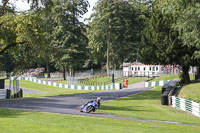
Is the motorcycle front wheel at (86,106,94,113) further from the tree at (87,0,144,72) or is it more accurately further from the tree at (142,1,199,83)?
the tree at (87,0,144,72)

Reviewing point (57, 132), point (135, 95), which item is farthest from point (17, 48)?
point (57, 132)

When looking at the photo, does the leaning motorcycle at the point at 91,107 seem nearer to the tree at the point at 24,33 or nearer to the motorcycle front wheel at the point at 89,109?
the motorcycle front wheel at the point at 89,109

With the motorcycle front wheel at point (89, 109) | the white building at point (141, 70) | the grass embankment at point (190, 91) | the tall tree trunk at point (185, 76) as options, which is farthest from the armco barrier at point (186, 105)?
the white building at point (141, 70)

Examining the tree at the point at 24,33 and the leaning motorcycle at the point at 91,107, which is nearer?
the leaning motorcycle at the point at 91,107

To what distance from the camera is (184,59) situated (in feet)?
99.7

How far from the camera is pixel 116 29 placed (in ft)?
222

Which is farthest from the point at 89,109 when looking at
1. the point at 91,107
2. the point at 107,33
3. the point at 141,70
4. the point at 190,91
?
the point at 107,33

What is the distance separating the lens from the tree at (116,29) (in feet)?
217

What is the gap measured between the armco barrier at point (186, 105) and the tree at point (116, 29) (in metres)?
40.6

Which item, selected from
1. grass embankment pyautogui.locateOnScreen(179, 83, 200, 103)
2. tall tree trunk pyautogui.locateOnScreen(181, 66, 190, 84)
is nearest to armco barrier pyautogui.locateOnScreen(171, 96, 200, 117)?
Result: grass embankment pyautogui.locateOnScreen(179, 83, 200, 103)

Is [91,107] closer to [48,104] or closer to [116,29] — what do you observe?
[48,104]

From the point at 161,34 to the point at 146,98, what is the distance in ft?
22.6

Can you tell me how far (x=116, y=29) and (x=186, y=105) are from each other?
45082 millimetres

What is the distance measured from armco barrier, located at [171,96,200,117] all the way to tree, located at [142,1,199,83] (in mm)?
5449
